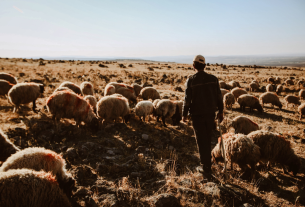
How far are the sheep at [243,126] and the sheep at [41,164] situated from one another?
274 inches

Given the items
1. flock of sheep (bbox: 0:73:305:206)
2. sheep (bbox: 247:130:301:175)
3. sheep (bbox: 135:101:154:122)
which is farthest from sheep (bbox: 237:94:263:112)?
sheep (bbox: 247:130:301:175)

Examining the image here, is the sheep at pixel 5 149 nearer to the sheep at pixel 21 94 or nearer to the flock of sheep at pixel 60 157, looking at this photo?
the flock of sheep at pixel 60 157

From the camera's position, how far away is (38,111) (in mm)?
8953

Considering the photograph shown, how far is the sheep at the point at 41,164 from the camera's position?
3212 mm

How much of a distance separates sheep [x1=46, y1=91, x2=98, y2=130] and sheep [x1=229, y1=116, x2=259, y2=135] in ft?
20.7

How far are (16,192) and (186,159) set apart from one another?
444 centimetres

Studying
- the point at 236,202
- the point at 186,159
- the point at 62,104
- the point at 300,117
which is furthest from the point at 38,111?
the point at 300,117

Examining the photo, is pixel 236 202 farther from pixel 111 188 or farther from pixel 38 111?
pixel 38 111

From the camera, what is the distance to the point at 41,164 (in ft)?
11.3

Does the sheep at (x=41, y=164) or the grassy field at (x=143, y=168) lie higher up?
the sheep at (x=41, y=164)

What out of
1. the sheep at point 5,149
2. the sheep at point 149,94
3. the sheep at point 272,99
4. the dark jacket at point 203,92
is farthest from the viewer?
the sheep at point 272,99

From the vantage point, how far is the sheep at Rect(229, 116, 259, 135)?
747 centimetres

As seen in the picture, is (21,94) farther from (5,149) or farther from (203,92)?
(203,92)

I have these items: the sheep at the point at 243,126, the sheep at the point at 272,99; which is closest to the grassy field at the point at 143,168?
the sheep at the point at 243,126
